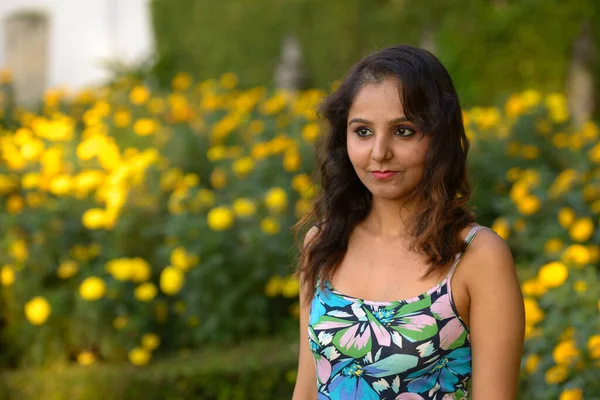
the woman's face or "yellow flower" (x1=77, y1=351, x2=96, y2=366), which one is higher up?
the woman's face

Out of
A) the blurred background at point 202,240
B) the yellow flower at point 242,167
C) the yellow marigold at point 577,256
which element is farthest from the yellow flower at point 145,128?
the yellow marigold at point 577,256

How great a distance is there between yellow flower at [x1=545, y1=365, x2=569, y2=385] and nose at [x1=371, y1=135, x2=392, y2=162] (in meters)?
1.49

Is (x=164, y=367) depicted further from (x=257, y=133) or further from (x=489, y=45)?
(x=489, y=45)

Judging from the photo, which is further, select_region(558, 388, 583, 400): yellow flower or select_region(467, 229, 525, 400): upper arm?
select_region(558, 388, 583, 400): yellow flower

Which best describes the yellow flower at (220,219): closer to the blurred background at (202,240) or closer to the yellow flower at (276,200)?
the blurred background at (202,240)

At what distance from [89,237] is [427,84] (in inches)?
137

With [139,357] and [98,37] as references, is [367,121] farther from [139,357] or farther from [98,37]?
[98,37]

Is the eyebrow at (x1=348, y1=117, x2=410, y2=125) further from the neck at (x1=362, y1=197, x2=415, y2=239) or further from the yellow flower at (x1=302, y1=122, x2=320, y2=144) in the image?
the yellow flower at (x1=302, y1=122, x2=320, y2=144)

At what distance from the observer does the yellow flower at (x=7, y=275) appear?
469 centimetres

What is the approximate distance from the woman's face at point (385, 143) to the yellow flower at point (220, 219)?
2728 millimetres

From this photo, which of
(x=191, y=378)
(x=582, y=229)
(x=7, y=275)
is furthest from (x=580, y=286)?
(x=7, y=275)

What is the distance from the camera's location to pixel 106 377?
433cm

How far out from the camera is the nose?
1.80 metres

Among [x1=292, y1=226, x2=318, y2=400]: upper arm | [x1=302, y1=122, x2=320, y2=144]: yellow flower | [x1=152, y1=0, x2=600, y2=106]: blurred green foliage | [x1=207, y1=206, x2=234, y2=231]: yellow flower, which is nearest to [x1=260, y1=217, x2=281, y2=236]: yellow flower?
[x1=207, y1=206, x2=234, y2=231]: yellow flower
